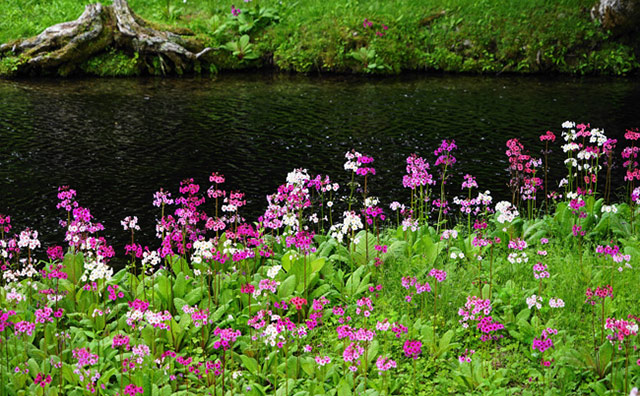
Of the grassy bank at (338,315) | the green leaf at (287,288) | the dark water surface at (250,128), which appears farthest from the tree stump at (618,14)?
the green leaf at (287,288)

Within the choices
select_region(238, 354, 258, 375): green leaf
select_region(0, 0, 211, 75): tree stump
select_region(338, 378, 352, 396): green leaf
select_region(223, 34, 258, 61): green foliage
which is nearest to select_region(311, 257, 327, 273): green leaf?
select_region(238, 354, 258, 375): green leaf

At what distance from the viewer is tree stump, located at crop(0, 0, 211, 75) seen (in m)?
20.1

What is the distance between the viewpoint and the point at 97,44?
2052 cm

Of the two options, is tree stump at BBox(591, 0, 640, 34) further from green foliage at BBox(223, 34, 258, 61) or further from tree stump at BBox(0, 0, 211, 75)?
tree stump at BBox(0, 0, 211, 75)

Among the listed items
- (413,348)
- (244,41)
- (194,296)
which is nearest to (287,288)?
(194,296)

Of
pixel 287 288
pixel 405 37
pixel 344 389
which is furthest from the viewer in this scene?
pixel 405 37

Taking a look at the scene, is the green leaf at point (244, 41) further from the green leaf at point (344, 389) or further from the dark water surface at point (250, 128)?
the green leaf at point (344, 389)

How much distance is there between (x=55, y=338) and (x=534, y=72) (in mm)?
18335

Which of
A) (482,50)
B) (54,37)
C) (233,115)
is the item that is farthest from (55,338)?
(482,50)

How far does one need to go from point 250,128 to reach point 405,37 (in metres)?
8.47

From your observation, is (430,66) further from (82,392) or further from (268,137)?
(82,392)

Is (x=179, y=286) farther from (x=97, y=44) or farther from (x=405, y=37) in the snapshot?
(x=405, y=37)

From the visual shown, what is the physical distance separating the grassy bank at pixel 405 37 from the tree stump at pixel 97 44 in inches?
21.4

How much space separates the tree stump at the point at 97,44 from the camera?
66.1 feet
